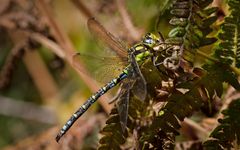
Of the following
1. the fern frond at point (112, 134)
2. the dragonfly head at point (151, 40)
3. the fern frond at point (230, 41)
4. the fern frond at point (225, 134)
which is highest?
the dragonfly head at point (151, 40)

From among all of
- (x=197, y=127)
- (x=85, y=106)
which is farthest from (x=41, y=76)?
(x=197, y=127)

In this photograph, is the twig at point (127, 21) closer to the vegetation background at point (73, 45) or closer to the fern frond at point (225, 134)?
the vegetation background at point (73, 45)

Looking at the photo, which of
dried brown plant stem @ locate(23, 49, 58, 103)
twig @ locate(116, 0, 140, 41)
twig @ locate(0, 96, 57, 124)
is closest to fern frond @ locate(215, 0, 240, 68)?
twig @ locate(116, 0, 140, 41)

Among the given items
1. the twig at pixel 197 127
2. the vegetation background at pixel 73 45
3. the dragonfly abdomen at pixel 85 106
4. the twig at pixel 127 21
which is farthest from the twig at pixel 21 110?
the twig at pixel 197 127

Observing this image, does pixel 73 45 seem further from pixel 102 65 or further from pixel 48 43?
pixel 102 65

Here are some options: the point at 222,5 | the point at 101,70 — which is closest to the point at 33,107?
the point at 101,70

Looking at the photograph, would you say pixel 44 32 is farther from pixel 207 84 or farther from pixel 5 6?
pixel 207 84
